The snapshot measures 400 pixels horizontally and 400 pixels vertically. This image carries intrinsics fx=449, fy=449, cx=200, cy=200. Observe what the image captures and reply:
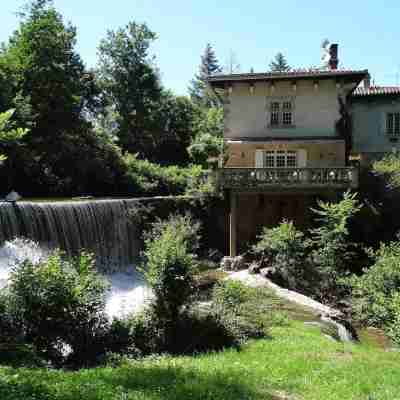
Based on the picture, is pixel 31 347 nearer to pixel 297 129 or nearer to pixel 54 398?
pixel 54 398

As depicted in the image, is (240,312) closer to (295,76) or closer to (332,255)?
(332,255)

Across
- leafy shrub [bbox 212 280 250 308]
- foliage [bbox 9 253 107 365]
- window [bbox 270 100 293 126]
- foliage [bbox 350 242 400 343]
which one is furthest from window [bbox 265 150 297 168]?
foliage [bbox 9 253 107 365]

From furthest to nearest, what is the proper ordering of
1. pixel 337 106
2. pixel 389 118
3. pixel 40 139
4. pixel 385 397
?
pixel 40 139, pixel 389 118, pixel 337 106, pixel 385 397

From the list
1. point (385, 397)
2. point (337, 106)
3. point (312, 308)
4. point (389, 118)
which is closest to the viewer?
point (385, 397)

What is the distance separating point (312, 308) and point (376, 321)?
1.88 meters

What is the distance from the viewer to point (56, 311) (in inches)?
345

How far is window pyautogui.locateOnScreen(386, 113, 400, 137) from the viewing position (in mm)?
25250

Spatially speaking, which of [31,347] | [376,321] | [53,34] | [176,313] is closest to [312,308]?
[376,321]

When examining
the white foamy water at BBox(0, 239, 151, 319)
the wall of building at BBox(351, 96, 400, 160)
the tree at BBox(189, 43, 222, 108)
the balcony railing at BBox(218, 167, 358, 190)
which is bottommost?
the white foamy water at BBox(0, 239, 151, 319)

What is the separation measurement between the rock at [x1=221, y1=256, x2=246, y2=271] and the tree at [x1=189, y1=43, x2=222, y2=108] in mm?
46493

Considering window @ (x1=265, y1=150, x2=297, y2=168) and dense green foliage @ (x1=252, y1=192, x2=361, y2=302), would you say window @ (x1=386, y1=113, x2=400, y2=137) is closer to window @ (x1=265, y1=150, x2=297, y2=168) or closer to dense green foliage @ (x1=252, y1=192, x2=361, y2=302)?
window @ (x1=265, y1=150, x2=297, y2=168)

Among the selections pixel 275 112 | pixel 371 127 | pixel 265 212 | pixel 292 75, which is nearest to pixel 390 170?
pixel 371 127

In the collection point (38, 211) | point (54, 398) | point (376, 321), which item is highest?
point (38, 211)

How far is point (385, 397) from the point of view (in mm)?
6086
